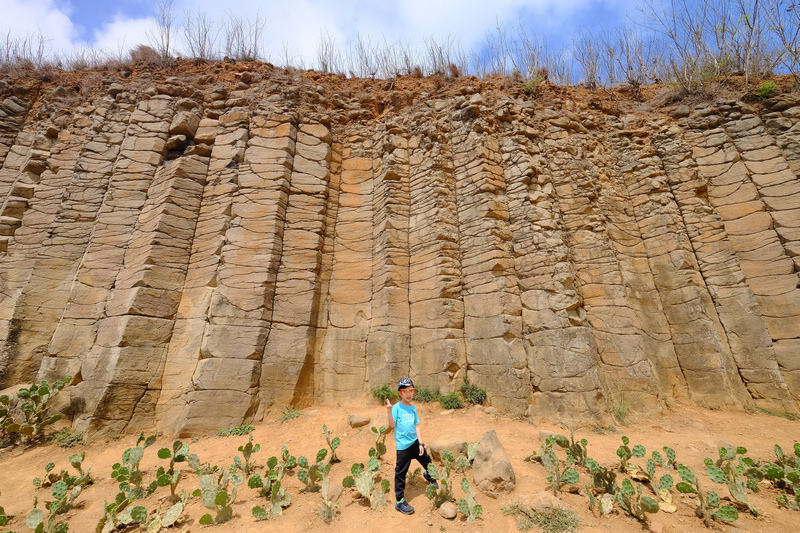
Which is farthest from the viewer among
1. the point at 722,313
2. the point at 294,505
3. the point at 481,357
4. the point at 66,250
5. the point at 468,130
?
the point at 468,130

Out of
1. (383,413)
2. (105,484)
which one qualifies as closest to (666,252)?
(383,413)

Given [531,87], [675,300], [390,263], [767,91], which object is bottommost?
[675,300]

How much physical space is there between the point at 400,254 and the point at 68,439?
7316mm

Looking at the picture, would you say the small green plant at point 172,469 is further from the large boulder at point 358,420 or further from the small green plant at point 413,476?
the small green plant at point 413,476

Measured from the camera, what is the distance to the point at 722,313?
26.5 ft

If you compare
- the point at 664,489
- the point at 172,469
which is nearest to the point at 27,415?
the point at 172,469

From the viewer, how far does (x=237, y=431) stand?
6.91 m

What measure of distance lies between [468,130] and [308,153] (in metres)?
4.42

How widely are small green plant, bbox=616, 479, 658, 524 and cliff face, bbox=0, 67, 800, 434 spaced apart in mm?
2591

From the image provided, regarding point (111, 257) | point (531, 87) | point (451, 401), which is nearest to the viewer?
point (451, 401)

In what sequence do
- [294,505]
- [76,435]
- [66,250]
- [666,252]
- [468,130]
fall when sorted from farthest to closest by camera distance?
[468,130] < [66,250] < [666,252] < [76,435] < [294,505]

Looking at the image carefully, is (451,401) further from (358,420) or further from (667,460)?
(667,460)

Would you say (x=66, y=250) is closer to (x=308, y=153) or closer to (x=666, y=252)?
(x=308, y=153)

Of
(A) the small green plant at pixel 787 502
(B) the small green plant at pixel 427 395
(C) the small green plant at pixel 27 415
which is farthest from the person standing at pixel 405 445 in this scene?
(C) the small green plant at pixel 27 415
